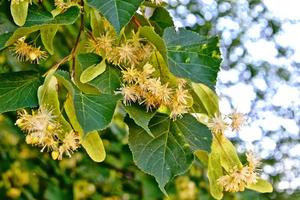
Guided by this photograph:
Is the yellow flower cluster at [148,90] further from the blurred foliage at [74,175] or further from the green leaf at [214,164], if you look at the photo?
the blurred foliage at [74,175]

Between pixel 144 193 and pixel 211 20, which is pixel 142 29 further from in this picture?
pixel 211 20

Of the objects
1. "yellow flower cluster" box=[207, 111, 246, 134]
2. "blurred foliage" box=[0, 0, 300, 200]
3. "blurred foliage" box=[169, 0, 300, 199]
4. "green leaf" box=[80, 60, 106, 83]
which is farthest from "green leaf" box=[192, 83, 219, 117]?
"blurred foliage" box=[169, 0, 300, 199]

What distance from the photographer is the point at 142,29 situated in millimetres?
572

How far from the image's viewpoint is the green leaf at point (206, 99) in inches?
24.6

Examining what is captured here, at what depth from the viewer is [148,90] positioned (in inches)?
22.1

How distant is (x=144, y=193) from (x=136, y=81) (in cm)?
78

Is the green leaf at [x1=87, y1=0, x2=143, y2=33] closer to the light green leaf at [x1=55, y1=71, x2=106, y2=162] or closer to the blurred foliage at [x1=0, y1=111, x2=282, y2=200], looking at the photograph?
the light green leaf at [x1=55, y1=71, x2=106, y2=162]

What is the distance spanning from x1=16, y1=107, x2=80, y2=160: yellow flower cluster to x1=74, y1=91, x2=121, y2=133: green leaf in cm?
4

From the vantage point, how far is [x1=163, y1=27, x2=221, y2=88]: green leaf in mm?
564

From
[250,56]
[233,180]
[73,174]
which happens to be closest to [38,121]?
[233,180]

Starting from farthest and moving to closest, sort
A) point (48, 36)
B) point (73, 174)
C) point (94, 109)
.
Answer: point (73, 174) < point (48, 36) < point (94, 109)

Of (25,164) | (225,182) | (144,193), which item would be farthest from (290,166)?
(225,182)

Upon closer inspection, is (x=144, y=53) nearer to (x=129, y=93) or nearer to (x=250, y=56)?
(x=129, y=93)

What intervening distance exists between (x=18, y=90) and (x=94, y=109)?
86 millimetres
